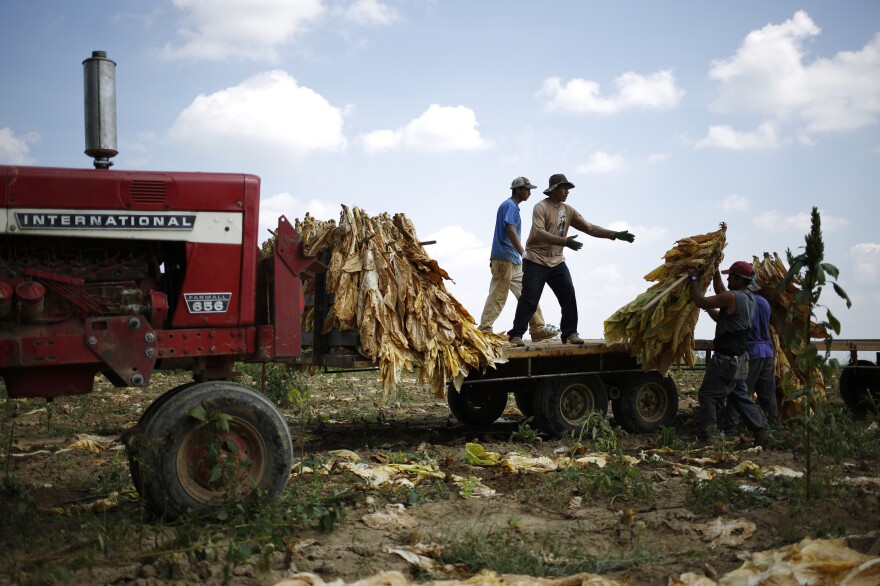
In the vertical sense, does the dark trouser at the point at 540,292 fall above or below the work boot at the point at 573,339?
above

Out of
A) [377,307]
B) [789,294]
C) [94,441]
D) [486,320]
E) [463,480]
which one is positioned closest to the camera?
[463,480]

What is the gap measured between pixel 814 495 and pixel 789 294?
5.32 m

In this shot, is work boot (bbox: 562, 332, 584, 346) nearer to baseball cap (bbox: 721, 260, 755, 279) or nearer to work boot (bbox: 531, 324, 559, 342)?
work boot (bbox: 531, 324, 559, 342)

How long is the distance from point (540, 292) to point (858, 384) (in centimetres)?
597

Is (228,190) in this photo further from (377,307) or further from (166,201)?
(377,307)

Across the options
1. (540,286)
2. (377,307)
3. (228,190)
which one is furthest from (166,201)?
(540,286)

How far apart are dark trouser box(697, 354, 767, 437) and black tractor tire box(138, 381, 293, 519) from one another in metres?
5.71

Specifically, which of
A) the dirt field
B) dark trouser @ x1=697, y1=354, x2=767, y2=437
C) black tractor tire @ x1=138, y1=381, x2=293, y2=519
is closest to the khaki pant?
the dirt field

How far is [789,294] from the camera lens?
10867 millimetres

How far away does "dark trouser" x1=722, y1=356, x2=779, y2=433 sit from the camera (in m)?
9.88

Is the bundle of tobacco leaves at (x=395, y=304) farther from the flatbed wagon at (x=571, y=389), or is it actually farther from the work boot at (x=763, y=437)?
the work boot at (x=763, y=437)

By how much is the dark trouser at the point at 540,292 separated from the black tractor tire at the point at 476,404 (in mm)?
1259

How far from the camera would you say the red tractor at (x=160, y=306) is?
18.0 feet

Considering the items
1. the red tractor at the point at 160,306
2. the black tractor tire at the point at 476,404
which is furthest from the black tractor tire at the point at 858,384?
the red tractor at the point at 160,306
